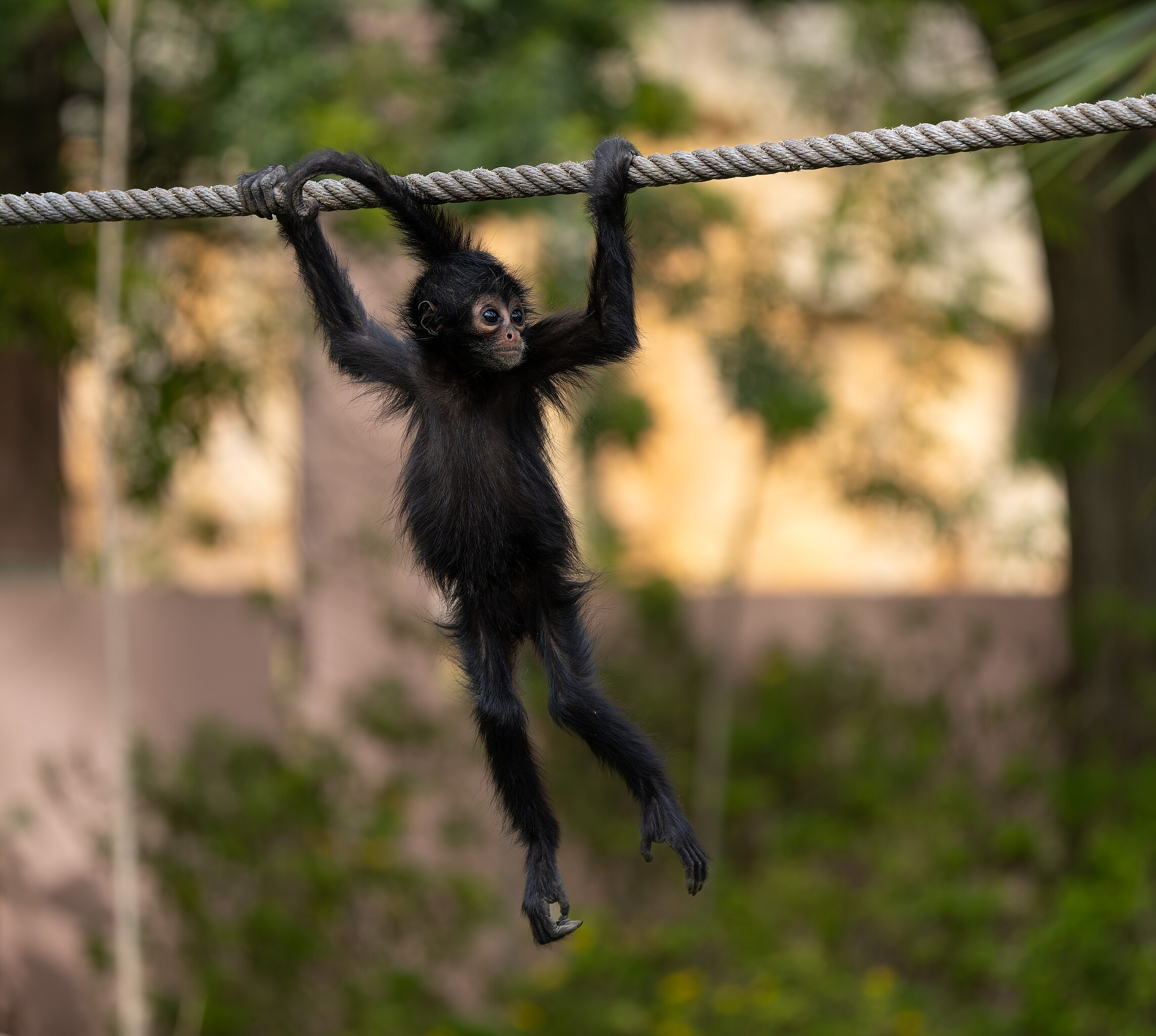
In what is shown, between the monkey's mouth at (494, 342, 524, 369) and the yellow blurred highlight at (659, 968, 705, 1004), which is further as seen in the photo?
the yellow blurred highlight at (659, 968, 705, 1004)

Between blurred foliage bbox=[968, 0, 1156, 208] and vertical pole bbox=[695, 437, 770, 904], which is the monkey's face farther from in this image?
vertical pole bbox=[695, 437, 770, 904]

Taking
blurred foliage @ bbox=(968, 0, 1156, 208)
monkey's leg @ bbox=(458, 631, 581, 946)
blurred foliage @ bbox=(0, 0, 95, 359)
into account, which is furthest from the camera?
blurred foliage @ bbox=(0, 0, 95, 359)

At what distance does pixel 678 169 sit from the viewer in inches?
124

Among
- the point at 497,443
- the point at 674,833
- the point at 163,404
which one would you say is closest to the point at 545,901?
the point at 674,833

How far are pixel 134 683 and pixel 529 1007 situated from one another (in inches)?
123

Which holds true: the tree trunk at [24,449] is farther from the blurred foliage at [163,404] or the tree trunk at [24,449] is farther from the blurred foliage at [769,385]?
the blurred foliage at [769,385]

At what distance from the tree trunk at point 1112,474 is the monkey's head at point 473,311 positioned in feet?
19.5

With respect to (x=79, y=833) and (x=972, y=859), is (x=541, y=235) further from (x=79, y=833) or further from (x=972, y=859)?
(x=972, y=859)

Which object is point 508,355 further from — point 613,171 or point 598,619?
point 598,619

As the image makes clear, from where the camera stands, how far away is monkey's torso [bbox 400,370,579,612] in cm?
351

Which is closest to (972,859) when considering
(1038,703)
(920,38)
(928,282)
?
(1038,703)

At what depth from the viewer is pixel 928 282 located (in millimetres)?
9438

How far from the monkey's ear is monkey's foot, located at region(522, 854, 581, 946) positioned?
1.37 meters

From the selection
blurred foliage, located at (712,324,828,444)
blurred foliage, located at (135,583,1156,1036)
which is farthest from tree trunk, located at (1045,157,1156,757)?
blurred foliage, located at (712,324,828,444)
